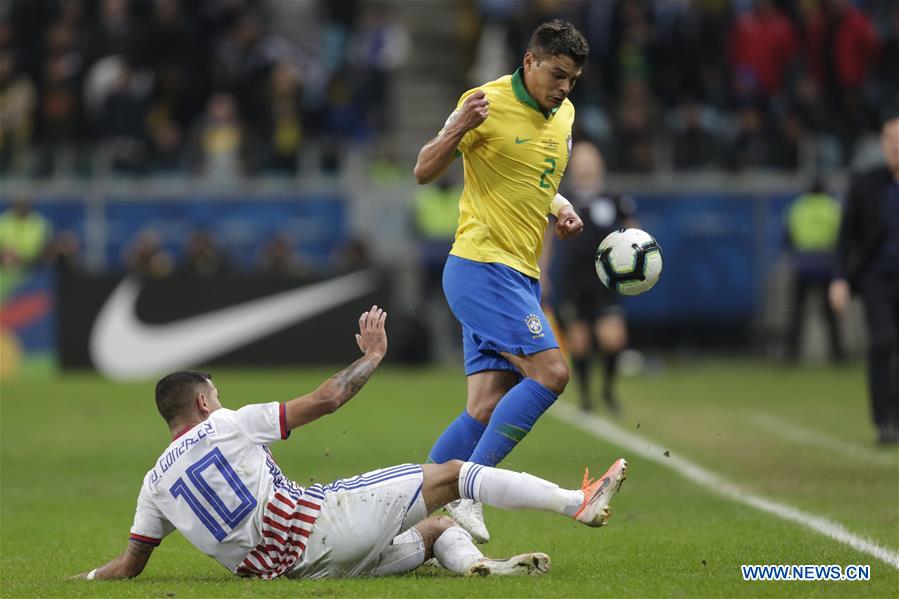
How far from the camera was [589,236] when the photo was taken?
47.8 feet

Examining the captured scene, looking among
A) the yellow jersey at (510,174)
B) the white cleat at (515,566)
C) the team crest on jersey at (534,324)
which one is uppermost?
the yellow jersey at (510,174)

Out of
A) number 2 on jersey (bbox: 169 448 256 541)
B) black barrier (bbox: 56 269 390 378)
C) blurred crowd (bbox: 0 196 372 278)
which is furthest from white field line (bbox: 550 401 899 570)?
blurred crowd (bbox: 0 196 372 278)

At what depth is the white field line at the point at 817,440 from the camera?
11.4 metres

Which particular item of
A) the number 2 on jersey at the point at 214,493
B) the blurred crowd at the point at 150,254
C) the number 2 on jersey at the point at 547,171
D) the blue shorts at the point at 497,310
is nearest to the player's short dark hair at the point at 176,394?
the number 2 on jersey at the point at 214,493

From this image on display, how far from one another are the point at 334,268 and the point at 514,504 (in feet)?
46.3

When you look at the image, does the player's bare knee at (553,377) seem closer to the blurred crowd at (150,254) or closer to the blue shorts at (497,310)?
the blue shorts at (497,310)

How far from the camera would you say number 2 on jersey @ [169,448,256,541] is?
247 inches

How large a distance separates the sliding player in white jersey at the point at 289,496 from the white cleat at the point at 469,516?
39 centimetres

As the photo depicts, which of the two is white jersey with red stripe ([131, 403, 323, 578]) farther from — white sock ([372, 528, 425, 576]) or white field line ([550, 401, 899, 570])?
white field line ([550, 401, 899, 570])

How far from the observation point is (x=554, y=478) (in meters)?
9.88

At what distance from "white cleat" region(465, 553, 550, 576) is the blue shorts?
3.46 ft

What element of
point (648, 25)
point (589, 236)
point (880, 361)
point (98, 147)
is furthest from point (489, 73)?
point (880, 361)

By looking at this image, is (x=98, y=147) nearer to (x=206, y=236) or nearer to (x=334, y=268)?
(x=206, y=236)

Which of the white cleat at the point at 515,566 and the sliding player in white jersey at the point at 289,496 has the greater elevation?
the sliding player in white jersey at the point at 289,496
